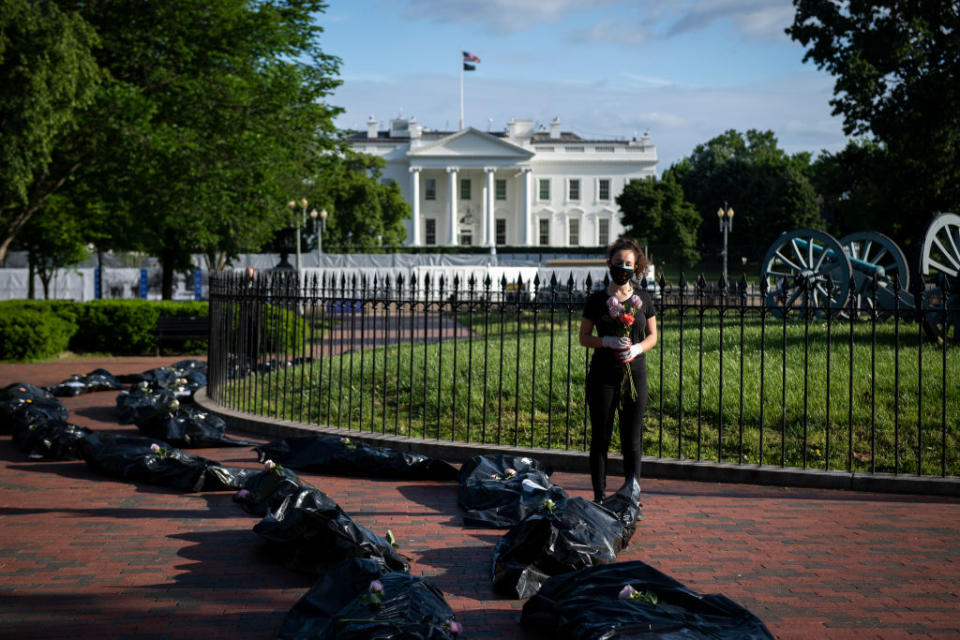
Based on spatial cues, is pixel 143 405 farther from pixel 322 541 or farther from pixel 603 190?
pixel 603 190

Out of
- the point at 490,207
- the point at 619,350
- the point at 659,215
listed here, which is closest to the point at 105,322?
the point at 619,350

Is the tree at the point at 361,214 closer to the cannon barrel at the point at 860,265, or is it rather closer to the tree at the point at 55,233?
the tree at the point at 55,233

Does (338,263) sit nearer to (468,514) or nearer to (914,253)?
(914,253)

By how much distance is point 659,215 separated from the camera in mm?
64312

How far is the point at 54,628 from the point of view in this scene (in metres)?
4.10

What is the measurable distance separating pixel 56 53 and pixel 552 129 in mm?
86439

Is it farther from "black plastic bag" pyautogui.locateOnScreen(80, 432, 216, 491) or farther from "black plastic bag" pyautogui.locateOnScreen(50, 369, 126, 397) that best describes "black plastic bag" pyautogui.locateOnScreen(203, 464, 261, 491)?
"black plastic bag" pyautogui.locateOnScreen(50, 369, 126, 397)

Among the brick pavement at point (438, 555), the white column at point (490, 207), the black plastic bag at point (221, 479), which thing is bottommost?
the brick pavement at point (438, 555)

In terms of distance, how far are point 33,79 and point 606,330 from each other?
567 inches

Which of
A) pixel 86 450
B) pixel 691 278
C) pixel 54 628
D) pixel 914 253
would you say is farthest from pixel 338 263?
pixel 54 628

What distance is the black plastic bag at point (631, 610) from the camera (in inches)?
136

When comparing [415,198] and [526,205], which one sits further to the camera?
[526,205]

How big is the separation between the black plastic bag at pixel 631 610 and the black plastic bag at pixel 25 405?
264 inches

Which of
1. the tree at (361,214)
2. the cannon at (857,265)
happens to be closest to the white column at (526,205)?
the tree at (361,214)
